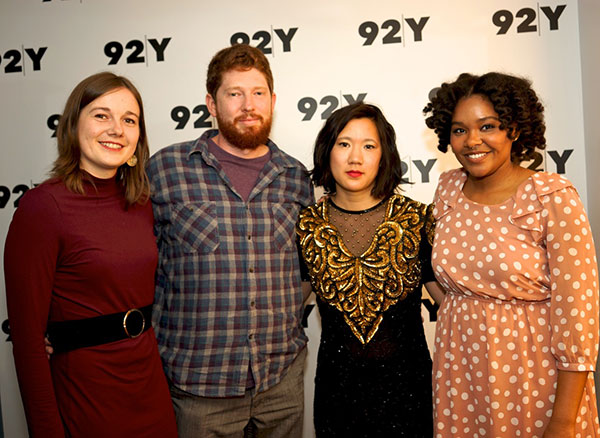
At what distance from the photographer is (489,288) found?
1559 millimetres

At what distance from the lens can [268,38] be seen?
8.25ft

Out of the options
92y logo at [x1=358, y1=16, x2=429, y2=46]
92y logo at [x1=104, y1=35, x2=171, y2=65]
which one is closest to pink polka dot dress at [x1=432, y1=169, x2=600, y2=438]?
92y logo at [x1=358, y1=16, x2=429, y2=46]

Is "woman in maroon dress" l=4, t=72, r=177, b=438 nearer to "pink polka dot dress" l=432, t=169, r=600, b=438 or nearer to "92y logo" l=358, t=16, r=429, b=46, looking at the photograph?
"pink polka dot dress" l=432, t=169, r=600, b=438

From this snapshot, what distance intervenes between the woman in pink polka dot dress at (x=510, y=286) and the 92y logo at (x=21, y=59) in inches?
81.5

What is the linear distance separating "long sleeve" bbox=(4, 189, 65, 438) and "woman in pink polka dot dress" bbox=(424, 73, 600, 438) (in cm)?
120

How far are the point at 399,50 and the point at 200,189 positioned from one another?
4.25ft

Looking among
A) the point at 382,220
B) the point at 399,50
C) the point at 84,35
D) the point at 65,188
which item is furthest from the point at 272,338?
the point at 84,35

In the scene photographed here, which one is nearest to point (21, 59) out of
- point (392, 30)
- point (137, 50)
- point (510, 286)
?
point (137, 50)

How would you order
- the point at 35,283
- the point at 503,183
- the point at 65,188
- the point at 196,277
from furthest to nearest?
the point at 196,277 < the point at 503,183 < the point at 65,188 < the point at 35,283

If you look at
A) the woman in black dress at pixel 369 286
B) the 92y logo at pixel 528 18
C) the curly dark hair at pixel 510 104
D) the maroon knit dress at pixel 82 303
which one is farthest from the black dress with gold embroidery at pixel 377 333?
the 92y logo at pixel 528 18

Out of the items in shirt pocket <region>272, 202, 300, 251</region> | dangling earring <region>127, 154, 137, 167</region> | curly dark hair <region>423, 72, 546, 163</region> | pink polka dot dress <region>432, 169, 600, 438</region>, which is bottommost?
pink polka dot dress <region>432, 169, 600, 438</region>

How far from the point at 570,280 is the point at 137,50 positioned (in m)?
2.23

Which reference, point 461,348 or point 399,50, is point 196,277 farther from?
point 399,50

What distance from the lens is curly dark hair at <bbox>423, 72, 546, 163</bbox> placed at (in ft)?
5.14
